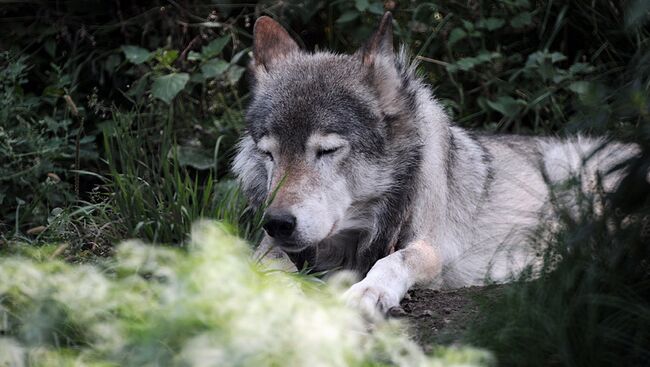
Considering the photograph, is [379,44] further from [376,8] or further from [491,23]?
[491,23]

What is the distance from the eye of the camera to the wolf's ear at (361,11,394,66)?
14.4ft

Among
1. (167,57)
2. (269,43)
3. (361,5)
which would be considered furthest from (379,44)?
(167,57)

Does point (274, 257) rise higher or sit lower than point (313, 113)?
lower

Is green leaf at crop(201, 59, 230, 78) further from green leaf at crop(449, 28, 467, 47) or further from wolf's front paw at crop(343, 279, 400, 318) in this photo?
wolf's front paw at crop(343, 279, 400, 318)

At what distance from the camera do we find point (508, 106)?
636 cm

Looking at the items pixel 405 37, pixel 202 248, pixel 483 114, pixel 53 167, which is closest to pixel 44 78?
pixel 53 167

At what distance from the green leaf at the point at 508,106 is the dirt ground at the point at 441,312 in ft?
8.44

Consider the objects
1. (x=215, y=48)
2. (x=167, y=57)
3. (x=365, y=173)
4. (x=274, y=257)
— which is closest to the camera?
(x=365, y=173)

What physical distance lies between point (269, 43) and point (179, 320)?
2.68 meters

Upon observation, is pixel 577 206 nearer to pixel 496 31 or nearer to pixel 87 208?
pixel 87 208

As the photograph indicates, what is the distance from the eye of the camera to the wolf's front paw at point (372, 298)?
3.51 meters

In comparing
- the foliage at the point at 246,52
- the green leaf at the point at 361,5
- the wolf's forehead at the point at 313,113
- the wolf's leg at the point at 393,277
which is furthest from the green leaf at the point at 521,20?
the wolf's leg at the point at 393,277

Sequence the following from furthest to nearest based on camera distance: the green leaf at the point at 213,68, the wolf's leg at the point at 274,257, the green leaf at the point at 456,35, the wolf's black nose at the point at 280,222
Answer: the green leaf at the point at 456,35, the green leaf at the point at 213,68, the wolf's leg at the point at 274,257, the wolf's black nose at the point at 280,222

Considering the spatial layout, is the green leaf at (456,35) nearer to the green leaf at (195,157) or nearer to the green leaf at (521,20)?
the green leaf at (521,20)
